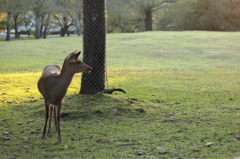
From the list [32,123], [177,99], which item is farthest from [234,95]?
[32,123]

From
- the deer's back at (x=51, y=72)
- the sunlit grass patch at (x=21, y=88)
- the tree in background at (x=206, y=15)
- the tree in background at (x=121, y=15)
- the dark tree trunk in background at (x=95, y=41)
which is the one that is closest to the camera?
the deer's back at (x=51, y=72)

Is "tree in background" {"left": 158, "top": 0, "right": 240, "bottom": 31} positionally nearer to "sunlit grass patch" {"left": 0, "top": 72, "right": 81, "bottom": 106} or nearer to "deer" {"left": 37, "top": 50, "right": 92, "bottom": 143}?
"sunlit grass patch" {"left": 0, "top": 72, "right": 81, "bottom": 106}

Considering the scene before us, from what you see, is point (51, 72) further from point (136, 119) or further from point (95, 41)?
point (95, 41)

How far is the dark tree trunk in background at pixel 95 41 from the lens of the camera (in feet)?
27.1

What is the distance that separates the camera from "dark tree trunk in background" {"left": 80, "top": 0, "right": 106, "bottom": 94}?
826 centimetres

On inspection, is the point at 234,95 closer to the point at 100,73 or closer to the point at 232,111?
the point at 232,111

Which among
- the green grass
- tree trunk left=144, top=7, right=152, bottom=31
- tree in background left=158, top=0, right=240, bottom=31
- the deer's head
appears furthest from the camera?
tree trunk left=144, top=7, right=152, bottom=31

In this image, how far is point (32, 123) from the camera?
22.3ft

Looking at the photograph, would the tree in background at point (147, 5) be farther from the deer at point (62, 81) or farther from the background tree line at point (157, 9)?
the deer at point (62, 81)

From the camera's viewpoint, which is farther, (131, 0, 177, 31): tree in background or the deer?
(131, 0, 177, 31): tree in background

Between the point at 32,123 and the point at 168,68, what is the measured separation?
11.4 meters

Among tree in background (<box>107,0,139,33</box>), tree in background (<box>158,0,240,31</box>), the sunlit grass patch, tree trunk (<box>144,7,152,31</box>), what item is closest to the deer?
the sunlit grass patch

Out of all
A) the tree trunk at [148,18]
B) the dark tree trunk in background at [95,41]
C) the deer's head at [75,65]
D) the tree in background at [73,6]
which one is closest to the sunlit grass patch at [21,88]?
the dark tree trunk in background at [95,41]

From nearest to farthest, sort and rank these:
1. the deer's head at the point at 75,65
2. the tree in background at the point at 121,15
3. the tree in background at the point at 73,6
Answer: the deer's head at the point at 75,65 → the tree in background at the point at 73,6 → the tree in background at the point at 121,15
